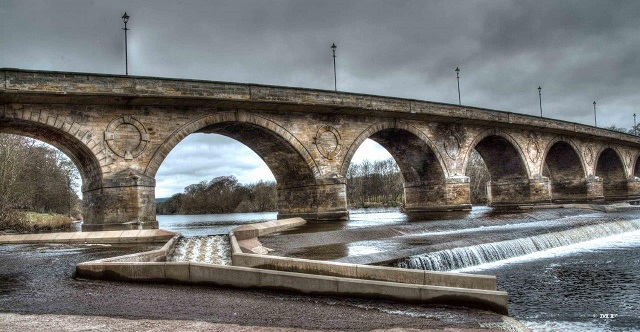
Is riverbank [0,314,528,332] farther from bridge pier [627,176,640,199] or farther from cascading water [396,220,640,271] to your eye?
bridge pier [627,176,640,199]

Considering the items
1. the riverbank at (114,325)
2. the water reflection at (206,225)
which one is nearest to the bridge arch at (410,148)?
the water reflection at (206,225)

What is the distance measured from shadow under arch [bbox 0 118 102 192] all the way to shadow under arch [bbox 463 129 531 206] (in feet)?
72.0

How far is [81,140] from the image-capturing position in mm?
16234

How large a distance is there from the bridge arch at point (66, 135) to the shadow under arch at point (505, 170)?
72.0 feet

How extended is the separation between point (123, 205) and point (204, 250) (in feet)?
21.3

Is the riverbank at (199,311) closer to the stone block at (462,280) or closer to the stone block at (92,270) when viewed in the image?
the stone block at (92,270)

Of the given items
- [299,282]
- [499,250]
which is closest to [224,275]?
[299,282]

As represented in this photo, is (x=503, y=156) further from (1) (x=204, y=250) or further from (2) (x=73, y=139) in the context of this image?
(2) (x=73, y=139)

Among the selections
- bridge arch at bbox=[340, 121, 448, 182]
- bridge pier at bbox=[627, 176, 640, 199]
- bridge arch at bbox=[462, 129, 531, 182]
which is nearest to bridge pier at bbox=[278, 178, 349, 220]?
bridge arch at bbox=[340, 121, 448, 182]

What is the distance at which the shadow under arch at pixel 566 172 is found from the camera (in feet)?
119

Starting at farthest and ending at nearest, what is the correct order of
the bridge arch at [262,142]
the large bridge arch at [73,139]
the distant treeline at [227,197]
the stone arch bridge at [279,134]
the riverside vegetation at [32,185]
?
the distant treeline at [227,197]
the riverside vegetation at [32,185]
the bridge arch at [262,142]
the stone arch bridge at [279,134]
the large bridge arch at [73,139]

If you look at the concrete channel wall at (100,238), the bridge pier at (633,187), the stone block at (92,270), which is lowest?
the stone block at (92,270)

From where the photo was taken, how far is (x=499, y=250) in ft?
36.0

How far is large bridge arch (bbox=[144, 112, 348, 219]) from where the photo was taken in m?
18.9
